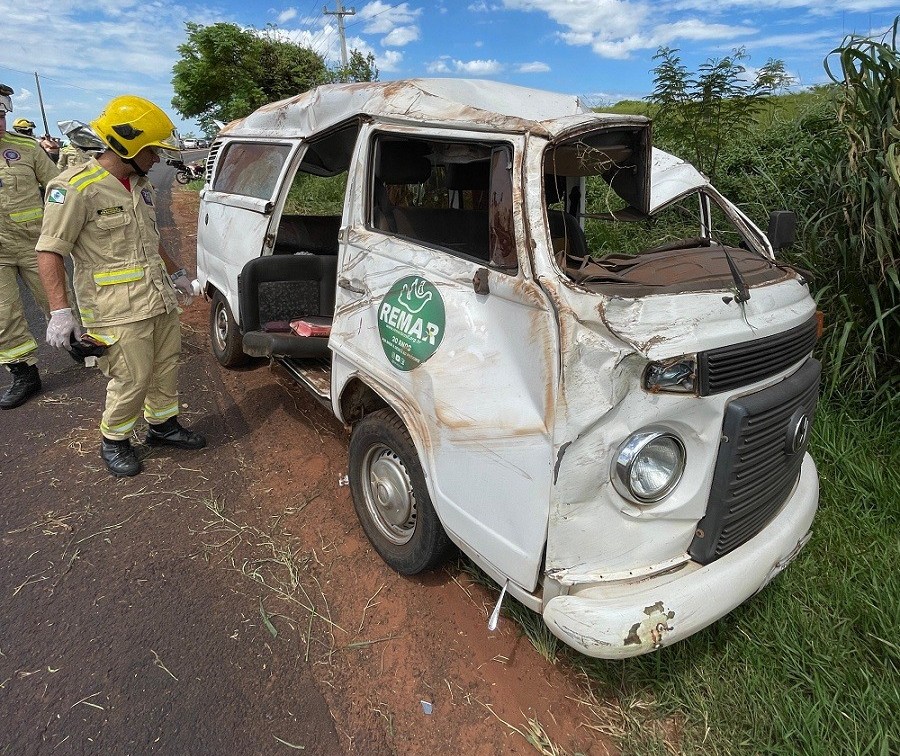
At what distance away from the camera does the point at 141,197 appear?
3.51 m

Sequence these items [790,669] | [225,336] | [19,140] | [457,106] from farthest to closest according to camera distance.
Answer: [225,336] → [19,140] → [457,106] → [790,669]

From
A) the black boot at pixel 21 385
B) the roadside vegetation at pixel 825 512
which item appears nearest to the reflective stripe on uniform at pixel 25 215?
the black boot at pixel 21 385

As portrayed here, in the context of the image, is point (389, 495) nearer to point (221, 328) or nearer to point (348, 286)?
point (348, 286)

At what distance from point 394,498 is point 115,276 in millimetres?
2113

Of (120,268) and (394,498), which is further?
(120,268)

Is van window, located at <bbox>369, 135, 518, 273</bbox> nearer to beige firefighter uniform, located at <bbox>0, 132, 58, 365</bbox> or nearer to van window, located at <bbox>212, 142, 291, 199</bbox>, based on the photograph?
van window, located at <bbox>212, 142, 291, 199</bbox>

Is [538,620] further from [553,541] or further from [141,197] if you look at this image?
[141,197]

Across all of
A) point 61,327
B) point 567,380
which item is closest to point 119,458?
point 61,327

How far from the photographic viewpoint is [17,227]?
4.66 meters

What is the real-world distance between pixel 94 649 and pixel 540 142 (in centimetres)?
272

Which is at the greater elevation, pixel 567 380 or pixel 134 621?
pixel 567 380

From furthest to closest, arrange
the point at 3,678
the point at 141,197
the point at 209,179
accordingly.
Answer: the point at 209,179, the point at 141,197, the point at 3,678

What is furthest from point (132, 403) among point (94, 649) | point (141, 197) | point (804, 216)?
point (804, 216)

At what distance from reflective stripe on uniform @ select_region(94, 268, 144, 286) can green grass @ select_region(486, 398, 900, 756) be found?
2848mm
